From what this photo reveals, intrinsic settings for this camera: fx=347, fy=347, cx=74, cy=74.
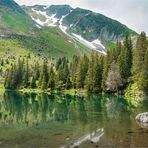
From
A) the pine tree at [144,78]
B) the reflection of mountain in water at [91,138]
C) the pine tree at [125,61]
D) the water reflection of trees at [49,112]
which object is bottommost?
the reflection of mountain in water at [91,138]

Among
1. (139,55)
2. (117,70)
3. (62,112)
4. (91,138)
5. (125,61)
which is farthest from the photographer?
(125,61)

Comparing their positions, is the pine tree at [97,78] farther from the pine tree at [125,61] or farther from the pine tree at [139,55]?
the pine tree at [139,55]

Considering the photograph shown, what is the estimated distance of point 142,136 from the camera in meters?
39.6

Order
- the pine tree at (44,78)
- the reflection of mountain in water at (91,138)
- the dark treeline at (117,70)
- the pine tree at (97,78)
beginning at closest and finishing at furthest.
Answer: the reflection of mountain in water at (91,138) < the dark treeline at (117,70) < the pine tree at (97,78) < the pine tree at (44,78)

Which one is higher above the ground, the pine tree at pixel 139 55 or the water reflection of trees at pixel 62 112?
the pine tree at pixel 139 55

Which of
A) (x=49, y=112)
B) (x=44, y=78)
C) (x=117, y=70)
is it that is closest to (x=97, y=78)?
(x=117, y=70)

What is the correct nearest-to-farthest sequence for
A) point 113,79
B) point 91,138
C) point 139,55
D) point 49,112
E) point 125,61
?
point 91,138
point 49,112
point 139,55
point 113,79
point 125,61

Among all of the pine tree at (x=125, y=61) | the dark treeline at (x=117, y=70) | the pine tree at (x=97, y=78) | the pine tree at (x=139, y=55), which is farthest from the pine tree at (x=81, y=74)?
the pine tree at (x=139, y=55)

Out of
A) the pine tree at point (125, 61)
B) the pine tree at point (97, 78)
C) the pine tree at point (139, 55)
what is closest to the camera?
the pine tree at point (139, 55)

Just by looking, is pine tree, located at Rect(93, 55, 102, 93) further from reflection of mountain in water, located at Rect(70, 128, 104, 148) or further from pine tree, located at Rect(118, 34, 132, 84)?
reflection of mountain in water, located at Rect(70, 128, 104, 148)

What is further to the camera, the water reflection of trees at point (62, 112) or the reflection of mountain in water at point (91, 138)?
the water reflection of trees at point (62, 112)

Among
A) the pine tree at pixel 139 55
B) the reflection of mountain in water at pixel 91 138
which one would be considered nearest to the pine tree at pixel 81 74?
the pine tree at pixel 139 55

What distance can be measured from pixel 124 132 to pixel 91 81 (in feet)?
332

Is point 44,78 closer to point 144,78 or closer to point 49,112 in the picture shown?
point 144,78
